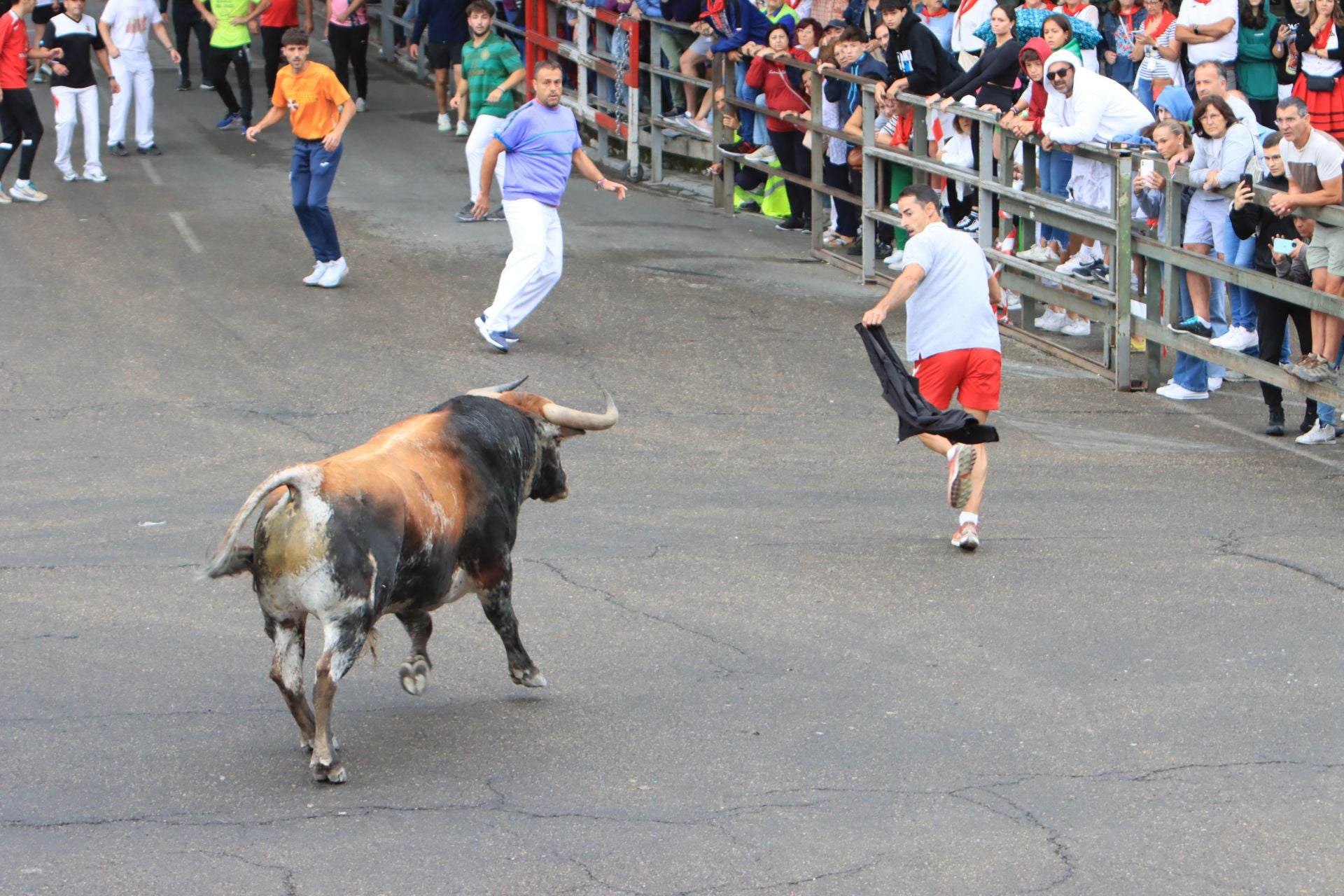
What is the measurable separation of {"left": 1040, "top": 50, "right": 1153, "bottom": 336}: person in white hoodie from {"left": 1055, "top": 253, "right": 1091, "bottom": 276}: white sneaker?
0.20 metres

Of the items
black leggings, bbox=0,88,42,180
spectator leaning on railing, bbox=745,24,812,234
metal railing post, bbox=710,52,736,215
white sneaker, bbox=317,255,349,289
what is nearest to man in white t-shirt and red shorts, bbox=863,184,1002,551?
white sneaker, bbox=317,255,349,289

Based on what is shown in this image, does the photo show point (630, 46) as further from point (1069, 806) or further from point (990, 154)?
point (1069, 806)

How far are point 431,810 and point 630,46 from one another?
46.6 feet

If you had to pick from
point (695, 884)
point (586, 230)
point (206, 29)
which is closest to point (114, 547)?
point (695, 884)

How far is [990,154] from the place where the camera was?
13.6m

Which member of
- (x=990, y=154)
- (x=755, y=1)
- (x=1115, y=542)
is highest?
(x=755, y=1)

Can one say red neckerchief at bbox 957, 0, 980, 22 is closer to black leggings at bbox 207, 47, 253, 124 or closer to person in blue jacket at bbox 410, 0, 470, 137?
person in blue jacket at bbox 410, 0, 470, 137

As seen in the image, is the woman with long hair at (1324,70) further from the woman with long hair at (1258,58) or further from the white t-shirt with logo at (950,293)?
the white t-shirt with logo at (950,293)

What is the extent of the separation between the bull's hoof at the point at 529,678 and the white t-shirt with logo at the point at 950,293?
11.0 ft

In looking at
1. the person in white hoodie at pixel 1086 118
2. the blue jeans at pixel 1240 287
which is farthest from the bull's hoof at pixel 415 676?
the person in white hoodie at pixel 1086 118

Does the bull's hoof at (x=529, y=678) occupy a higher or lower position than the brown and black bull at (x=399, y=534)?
lower

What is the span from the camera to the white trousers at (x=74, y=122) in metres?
17.3

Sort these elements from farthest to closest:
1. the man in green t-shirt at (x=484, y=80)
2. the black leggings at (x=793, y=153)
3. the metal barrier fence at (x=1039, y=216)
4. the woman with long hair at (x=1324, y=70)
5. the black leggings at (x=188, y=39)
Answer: the black leggings at (x=188, y=39) → the black leggings at (x=793, y=153) → the man in green t-shirt at (x=484, y=80) → the woman with long hair at (x=1324, y=70) → the metal barrier fence at (x=1039, y=216)

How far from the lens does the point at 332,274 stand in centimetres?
1443
